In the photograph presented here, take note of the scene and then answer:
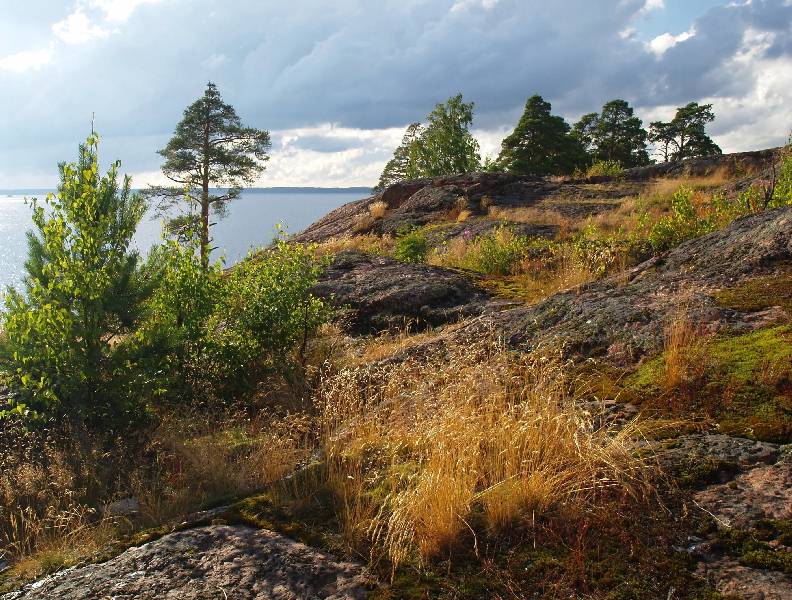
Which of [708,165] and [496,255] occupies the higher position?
[708,165]

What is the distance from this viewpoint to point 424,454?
3.94m

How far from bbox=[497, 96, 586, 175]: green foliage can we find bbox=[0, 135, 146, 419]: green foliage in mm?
38024

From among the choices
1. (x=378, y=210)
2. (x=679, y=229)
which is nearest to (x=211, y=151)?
(x=378, y=210)

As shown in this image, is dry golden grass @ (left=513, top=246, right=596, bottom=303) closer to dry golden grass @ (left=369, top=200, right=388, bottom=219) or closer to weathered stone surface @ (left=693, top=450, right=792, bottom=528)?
weathered stone surface @ (left=693, top=450, right=792, bottom=528)

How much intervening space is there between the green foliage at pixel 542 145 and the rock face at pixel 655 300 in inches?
1422

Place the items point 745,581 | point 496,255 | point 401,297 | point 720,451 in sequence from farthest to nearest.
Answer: point 496,255, point 401,297, point 720,451, point 745,581

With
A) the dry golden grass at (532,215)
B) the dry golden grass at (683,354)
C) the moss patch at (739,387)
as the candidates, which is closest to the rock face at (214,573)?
the moss patch at (739,387)

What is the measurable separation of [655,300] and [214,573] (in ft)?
14.5

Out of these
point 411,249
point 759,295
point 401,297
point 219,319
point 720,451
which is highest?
point 411,249

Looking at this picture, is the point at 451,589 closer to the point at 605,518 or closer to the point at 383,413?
the point at 605,518

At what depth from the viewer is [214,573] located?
2.97m

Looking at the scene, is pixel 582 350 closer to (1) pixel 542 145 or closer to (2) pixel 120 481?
(2) pixel 120 481

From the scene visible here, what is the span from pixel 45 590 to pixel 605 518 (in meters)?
2.91

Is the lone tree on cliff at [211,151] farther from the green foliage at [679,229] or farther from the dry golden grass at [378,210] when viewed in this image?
the green foliage at [679,229]
